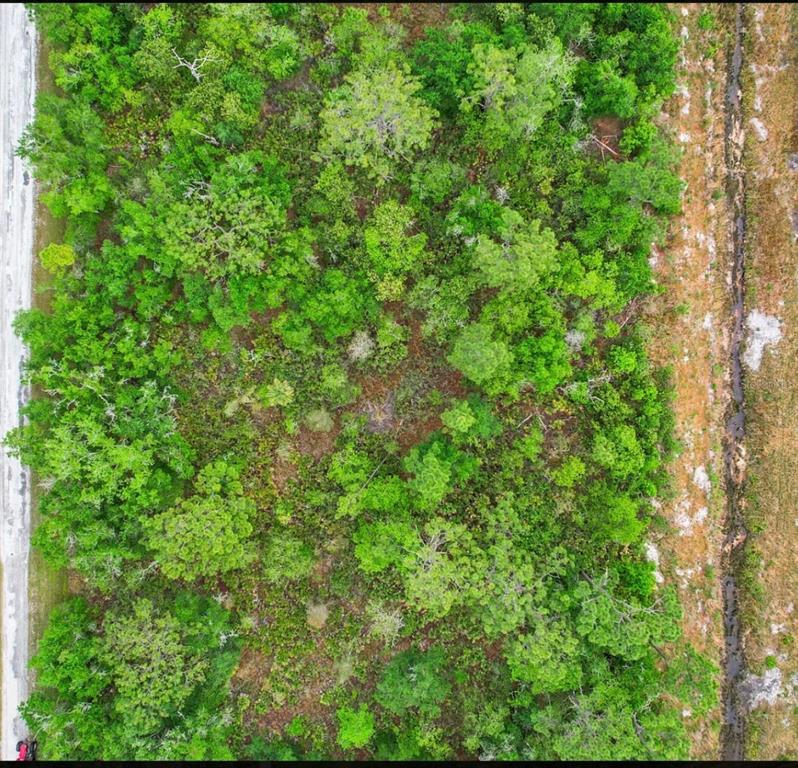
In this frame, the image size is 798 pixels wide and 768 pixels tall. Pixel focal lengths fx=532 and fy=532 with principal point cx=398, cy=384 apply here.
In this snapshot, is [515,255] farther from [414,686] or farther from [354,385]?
[414,686]

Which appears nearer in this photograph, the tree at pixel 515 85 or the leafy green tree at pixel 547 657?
the tree at pixel 515 85

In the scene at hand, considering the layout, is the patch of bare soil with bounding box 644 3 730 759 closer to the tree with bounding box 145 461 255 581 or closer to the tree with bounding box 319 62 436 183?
the tree with bounding box 319 62 436 183

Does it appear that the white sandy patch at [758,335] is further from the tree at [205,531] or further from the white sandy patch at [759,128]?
the tree at [205,531]

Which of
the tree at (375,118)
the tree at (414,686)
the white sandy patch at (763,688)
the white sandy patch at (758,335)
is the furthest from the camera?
the white sandy patch at (758,335)

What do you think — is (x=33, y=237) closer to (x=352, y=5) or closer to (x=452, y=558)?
(x=352, y=5)

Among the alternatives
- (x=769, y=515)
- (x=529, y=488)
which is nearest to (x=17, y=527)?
(x=529, y=488)

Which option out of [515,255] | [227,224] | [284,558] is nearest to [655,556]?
[515,255]

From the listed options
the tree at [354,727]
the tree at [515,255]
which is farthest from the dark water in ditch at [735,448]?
the tree at [354,727]

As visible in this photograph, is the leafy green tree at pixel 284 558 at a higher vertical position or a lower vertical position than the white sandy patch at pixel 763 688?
higher
